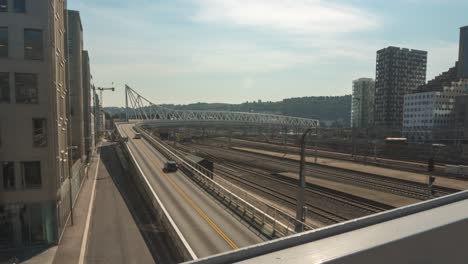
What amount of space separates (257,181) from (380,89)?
117640 mm

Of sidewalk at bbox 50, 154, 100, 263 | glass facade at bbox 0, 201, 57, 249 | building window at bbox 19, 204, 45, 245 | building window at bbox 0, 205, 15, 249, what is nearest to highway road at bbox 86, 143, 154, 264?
sidewalk at bbox 50, 154, 100, 263

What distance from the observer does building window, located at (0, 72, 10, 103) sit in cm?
1850

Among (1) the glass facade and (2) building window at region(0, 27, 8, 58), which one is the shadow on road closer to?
(1) the glass facade

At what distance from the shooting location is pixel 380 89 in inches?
5453

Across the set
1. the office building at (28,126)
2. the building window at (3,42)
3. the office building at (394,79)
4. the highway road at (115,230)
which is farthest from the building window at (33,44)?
the office building at (394,79)

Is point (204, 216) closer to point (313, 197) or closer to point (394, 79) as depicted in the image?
point (313, 197)

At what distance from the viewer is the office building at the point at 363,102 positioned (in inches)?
5700

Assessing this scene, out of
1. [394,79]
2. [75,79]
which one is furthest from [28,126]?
[394,79]

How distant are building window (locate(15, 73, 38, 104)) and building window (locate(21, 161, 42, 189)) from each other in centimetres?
360

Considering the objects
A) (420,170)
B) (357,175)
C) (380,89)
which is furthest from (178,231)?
(380,89)

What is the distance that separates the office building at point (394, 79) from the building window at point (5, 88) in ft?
424

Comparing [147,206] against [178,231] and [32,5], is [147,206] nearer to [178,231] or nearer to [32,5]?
[178,231]

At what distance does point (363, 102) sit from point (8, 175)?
474 ft

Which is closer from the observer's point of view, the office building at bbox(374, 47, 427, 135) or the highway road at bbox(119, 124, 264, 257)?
the highway road at bbox(119, 124, 264, 257)
